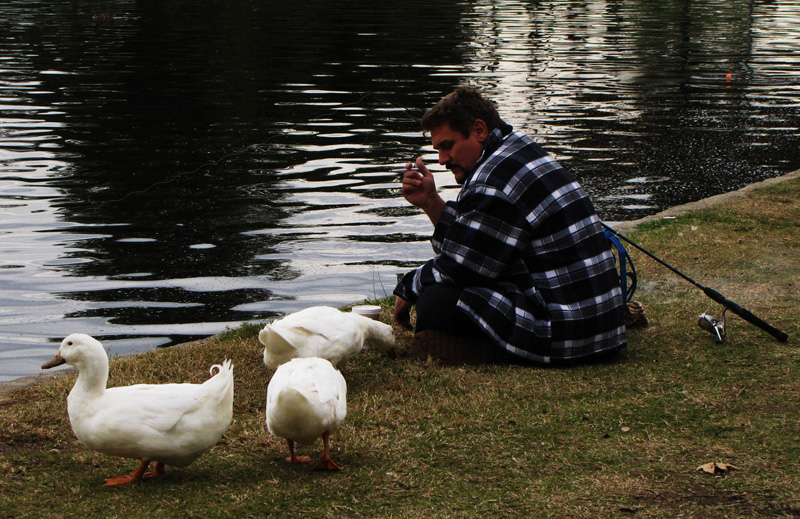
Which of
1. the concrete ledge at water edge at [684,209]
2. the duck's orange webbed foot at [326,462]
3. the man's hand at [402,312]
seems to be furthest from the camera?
the concrete ledge at water edge at [684,209]

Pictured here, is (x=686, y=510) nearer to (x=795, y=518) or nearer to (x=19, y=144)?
(x=795, y=518)

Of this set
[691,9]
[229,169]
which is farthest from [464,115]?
[691,9]

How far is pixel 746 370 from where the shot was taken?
18.5 ft

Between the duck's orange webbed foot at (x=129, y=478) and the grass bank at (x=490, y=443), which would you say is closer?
the grass bank at (x=490, y=443)

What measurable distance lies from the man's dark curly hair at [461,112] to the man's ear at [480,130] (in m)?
0.02

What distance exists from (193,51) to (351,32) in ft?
24.0

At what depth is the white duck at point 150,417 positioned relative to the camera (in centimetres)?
410

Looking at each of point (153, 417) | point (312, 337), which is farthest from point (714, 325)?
point (153, 417)

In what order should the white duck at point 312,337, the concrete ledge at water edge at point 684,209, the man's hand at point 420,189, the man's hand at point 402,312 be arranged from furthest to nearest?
1. the concrete ledge at water edge at point 684,209
2. the man's hand at point 402,312
3. the man's hand at point 420,189
4. the white duck at point 312,337

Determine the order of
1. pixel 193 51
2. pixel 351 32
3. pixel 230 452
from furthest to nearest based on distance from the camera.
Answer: pixel 351 32 → pixel 193 51 → pixel 230 452

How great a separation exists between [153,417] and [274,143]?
1271 cm

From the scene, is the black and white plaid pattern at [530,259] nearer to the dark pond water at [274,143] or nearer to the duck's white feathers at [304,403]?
the duck's white feathers at [304,403]

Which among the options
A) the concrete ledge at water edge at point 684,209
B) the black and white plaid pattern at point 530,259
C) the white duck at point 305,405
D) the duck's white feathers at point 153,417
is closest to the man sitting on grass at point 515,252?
the black and white plaid pattern at point 530,259

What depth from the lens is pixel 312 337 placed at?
216 inches
